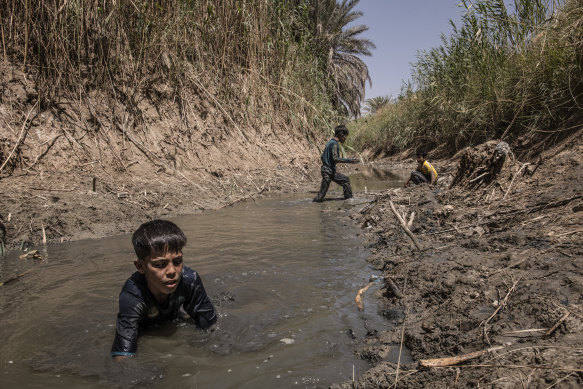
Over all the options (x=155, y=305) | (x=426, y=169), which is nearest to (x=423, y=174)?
(x=426, y=169)

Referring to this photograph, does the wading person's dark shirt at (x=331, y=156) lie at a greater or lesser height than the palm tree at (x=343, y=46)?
lesser

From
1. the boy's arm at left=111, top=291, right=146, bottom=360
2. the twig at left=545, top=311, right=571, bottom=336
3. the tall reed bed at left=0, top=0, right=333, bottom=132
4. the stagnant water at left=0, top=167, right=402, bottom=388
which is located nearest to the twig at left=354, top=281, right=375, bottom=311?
the stagnant water at left=0, top=167, right=402, bottom=388

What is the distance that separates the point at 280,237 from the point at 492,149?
2720mm

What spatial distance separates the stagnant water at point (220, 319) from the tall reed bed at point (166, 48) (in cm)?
331

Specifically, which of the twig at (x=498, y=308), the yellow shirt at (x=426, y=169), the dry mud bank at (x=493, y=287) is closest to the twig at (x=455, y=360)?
the dry mud bank at (x=493, y=287)

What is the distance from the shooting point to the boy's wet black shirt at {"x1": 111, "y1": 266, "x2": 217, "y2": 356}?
7.89ft

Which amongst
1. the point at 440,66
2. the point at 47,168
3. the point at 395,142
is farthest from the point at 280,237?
the point at 395,142

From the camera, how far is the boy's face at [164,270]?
95.7 inches

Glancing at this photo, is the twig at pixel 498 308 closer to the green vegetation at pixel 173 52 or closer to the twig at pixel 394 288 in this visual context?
the twig at pixel 394 288

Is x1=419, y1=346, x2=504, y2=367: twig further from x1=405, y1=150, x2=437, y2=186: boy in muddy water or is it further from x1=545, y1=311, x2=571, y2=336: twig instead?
x1=405, y1=150, x2=437, y2=186: boy in muddy water

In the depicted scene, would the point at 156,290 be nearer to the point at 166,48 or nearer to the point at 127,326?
the point at 127,326

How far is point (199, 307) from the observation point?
2.67 meters

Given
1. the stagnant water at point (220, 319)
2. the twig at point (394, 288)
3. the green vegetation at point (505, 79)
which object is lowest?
the stagnant water at point (220, 319)

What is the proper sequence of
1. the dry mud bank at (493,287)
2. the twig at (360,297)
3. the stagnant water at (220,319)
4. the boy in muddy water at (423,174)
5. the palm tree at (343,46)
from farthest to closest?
the palm tree at (343,46) < the boy in muddy water at (423,174) < the twig at (360,297) < the stagnant water at (220,319) < the dry mud bank at (493,287)
